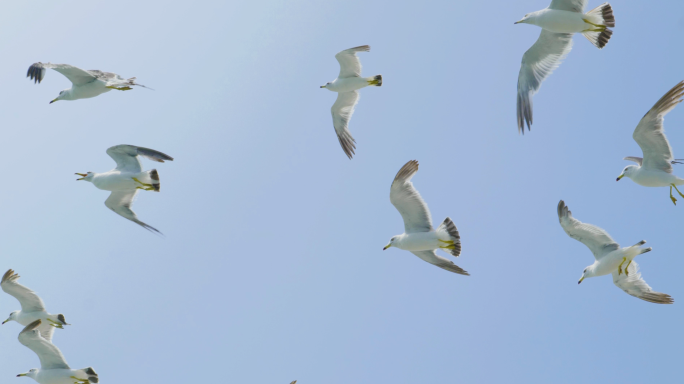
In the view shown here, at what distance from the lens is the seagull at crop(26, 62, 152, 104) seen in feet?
47.6

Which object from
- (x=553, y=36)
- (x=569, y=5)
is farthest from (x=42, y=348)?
(x=569, y=5)

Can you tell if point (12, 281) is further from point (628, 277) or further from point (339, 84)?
point (628, 277)

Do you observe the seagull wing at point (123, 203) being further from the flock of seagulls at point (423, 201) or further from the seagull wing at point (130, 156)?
the seagull wing at point (130, 156)

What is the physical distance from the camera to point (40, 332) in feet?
52.0

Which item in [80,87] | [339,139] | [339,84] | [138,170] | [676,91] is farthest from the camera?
[339,139]

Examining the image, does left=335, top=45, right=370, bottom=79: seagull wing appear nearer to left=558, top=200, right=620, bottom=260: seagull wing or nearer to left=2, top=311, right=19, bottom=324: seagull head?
left=558, top=200, right=620, bottom=260: seagull wing

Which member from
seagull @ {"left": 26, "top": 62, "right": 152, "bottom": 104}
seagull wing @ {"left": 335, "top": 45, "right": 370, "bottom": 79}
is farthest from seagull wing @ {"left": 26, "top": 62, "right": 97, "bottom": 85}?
seagull wing @ {"left": 335, "top": 45, "right": 370, "bottom": 79}

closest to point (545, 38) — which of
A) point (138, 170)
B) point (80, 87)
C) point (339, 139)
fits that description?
point (339, 139)

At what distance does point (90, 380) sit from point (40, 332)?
2111 mm

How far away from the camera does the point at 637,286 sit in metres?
14.9

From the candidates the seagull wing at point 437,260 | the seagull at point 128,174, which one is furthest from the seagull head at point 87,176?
the seagull wing at point 437,260

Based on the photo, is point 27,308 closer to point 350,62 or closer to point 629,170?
point 350,62

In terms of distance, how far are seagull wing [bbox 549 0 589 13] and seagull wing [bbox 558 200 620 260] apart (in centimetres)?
343

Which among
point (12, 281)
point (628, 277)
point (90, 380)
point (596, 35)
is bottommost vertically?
point (90, 380)
